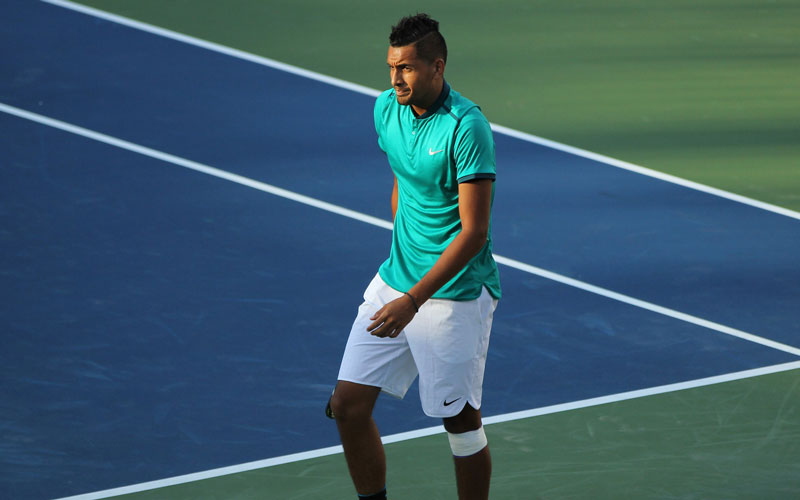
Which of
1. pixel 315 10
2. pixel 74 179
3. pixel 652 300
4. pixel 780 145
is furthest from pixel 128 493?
pixel 315 10

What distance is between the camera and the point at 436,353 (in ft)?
16.9

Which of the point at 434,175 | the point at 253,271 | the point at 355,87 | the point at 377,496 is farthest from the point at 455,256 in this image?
the point at 355,87

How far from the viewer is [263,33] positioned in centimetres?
1341

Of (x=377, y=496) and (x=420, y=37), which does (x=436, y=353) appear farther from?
(x=420, y=37)

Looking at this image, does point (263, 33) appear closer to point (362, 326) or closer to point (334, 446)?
point (334, 446)

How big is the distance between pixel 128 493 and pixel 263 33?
816 centimetres

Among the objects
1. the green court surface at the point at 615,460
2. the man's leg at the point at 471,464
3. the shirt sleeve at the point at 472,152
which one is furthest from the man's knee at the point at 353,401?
the shirt sleeve at the point at 472,152

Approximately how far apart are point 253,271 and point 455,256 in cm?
369

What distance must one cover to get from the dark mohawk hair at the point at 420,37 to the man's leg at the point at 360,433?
128cm

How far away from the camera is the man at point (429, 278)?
4.90 meters

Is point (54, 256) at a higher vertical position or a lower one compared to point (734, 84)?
lower

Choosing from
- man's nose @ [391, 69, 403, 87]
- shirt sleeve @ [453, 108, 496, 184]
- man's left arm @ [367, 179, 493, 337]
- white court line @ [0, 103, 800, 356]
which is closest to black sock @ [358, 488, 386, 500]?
man's left arm @ [367, 179, 493, 337]

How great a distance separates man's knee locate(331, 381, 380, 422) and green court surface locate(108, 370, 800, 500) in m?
0.81

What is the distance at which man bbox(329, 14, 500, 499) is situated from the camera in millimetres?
4898
